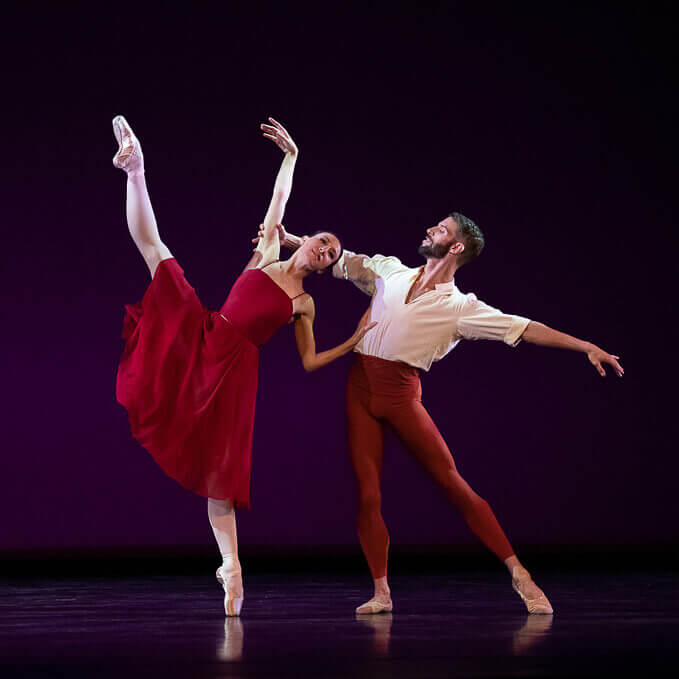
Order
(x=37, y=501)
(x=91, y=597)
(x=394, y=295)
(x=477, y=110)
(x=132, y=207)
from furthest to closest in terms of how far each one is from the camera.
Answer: (x=477, y=110)
(x=37, y=501)
(x=91, y=597)
(x=394, y=295)
(x=132, y=207)

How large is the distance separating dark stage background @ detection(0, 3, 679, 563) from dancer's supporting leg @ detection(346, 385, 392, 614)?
6.10ft

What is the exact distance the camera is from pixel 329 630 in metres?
2.94

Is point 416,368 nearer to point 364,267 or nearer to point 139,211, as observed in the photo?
point 364,267

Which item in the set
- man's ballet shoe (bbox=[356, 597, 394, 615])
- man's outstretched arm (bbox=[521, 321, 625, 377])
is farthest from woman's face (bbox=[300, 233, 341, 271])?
man's ballet shoe (bbox=[356, 597, 394, 615])

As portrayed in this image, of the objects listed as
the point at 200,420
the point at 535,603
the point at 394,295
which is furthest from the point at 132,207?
the point at 535,603

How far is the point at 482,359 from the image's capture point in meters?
5.58

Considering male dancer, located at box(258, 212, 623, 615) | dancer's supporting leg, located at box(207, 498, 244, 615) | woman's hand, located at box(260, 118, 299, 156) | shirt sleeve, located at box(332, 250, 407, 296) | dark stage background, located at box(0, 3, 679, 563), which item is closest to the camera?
dancer's supporting leg, located at box(207, 498, 244, 615)

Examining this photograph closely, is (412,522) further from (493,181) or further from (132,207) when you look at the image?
(132,207)

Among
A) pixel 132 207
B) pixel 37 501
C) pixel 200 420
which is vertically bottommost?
pixel 37 501

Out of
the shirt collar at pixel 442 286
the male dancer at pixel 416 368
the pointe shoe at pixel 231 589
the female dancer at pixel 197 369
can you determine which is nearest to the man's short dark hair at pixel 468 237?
A: the male dancer at pixel 416 368

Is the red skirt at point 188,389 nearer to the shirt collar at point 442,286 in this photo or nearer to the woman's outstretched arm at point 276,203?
the woman's outstretched arm at point 276,203

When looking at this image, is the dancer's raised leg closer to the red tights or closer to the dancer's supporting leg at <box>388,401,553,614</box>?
the red tights

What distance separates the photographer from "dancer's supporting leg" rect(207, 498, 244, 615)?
10.5ft

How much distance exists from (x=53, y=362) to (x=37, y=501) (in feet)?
2.44
